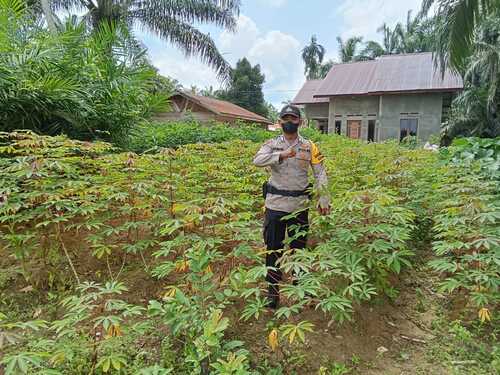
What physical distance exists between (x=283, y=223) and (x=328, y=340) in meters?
0.90

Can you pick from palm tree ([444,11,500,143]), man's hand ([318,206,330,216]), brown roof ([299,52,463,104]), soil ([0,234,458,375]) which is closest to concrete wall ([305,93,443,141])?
brown roof ([299,52,463,104])

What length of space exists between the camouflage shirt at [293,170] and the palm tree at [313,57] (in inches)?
1448

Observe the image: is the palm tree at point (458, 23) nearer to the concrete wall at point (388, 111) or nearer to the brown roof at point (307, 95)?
the concrete wall at point (388, 111)

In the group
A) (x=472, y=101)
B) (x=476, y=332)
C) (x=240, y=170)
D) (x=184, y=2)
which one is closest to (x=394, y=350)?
(x=476, y=332)

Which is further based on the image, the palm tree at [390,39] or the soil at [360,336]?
the palm tree at [390,39]

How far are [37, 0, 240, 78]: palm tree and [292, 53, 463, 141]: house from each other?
9720mm

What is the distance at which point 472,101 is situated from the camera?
594 inches

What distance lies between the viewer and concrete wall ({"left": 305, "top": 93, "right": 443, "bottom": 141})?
690 inches

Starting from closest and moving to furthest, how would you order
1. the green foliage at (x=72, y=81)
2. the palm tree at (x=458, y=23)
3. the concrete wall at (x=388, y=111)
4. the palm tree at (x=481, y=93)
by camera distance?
the green foliage at (x=72, y=81) → the palm tree at (x=458, y=23) → the palm tree at (x=481, y=93) → the concrete wall at (x=388, y=111)

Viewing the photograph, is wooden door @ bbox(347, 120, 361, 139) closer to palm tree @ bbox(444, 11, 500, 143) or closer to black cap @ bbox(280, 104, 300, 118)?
palm tree @ bbox(444, 11, 500, 143)

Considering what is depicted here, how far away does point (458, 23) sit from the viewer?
23.4 ft

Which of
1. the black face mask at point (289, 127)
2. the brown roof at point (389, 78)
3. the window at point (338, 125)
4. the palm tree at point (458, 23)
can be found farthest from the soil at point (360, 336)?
the window at point (338, 125)

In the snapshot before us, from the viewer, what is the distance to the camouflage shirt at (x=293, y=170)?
8.82 ft

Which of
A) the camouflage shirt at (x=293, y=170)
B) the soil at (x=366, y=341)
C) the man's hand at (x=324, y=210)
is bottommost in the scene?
the soil at (x=366, y=341)
